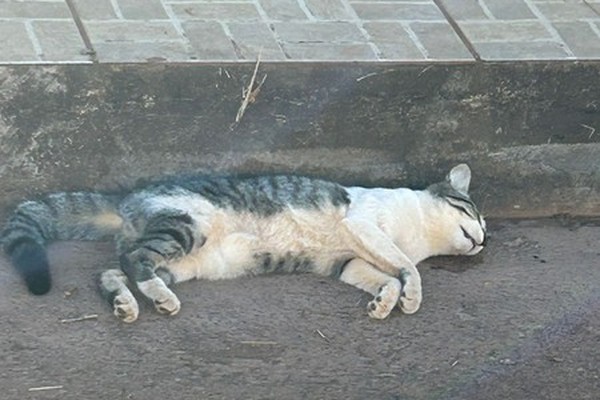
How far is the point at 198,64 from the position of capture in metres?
5.24

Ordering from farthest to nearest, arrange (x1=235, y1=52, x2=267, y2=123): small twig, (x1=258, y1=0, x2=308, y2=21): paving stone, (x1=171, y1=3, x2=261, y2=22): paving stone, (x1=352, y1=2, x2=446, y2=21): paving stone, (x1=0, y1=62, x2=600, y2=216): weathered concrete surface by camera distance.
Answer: (x1=352, y1=2, x2=446, y2=21): paving stone, (x1=258, y1=0, x2=308, y2=21): paving stone, (x1=171, y1=3, x2=261, y2=22): paving stone, (x1=235, y1=52, x2=267, y2=123): small twig, (x1=0, y1=62, x2=600, y2=216): weathered concrete surface

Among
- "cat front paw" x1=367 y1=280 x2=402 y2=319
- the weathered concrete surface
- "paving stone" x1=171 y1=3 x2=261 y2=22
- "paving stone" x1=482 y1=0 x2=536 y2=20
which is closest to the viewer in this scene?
"cat front paw" x1=367 y1=280 x2=402 y2=319

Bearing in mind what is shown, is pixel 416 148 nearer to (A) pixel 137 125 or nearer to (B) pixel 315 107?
(B) pixel 315 107

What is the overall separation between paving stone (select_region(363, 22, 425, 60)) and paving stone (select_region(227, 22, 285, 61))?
500 millimetres

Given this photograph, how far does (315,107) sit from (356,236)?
2.17 ft

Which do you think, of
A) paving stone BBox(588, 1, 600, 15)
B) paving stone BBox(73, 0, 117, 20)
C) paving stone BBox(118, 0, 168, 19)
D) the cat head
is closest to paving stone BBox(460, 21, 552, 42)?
paving stone BBox(588, 1, 600, 15)

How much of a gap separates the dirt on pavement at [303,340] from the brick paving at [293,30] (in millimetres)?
932

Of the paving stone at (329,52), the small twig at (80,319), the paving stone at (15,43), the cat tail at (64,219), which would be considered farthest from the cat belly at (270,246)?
the paving stone at (15,43)

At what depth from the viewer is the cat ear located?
219 inches

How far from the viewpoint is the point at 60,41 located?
5.29 metres

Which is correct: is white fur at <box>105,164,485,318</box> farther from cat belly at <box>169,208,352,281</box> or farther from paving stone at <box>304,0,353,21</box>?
paving stone at <box>304,0,353,21</box>

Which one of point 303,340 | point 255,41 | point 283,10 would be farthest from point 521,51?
point 303,340

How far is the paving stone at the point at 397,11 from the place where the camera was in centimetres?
600

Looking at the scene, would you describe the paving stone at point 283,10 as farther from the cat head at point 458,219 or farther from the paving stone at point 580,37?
the paving stone at point 580,37
